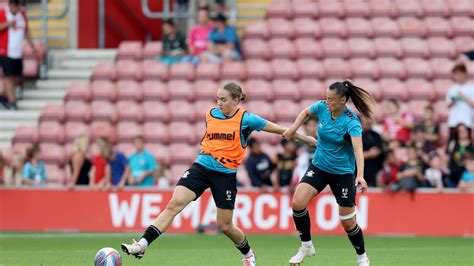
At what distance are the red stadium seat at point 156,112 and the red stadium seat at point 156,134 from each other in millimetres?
153

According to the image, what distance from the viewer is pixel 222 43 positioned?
23688 mm

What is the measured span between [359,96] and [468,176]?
24.9ft

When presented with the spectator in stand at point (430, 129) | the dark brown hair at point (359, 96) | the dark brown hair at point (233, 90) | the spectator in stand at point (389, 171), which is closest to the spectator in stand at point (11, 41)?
the spectator in stand at point (389, 171)

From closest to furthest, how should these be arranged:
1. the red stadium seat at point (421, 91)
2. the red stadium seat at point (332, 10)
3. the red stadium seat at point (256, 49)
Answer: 1. the red stadium seat at point (421, 91)
2. the red stadium seat at point (256, 49)
3. the red stadium seat at point (332, 10)

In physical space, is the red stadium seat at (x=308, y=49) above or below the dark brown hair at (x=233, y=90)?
below

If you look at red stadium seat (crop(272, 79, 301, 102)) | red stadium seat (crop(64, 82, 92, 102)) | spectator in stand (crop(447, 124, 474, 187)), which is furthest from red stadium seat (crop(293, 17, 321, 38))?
spectator in stand (crop(447, 124, 474, 187))

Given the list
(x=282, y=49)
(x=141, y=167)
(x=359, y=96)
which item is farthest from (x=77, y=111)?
(x=359, y=96)

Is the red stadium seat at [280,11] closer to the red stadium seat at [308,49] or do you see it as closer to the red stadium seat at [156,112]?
the red stadium seat at [308,49]

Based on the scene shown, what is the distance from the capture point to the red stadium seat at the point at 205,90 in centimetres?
2322

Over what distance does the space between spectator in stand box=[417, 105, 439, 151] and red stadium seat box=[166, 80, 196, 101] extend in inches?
190

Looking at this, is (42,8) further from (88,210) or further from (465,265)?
(465,265)

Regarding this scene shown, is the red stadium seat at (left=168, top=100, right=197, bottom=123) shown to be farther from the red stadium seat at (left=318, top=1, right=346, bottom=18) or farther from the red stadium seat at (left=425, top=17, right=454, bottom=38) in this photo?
the red stadium seat at (left=425, top=17, right=454, bottom=38)

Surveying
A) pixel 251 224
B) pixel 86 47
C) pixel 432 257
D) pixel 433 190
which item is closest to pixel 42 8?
pixel 86 47

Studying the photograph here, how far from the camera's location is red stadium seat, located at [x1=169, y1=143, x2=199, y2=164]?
2223cm
